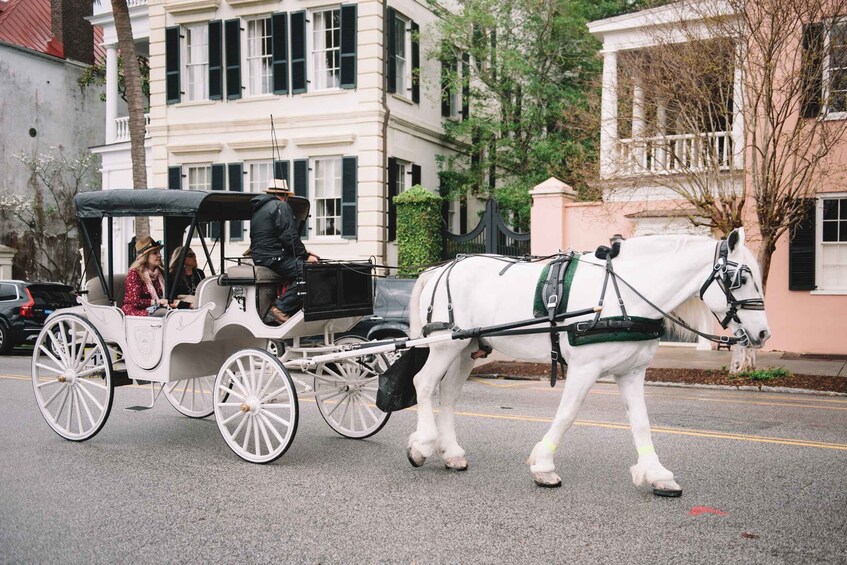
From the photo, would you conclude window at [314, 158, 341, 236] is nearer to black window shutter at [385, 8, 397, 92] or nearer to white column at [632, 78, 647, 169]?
black window shutter at [385, 8, 397, 92]

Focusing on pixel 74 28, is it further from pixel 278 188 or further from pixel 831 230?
pixel 831 230

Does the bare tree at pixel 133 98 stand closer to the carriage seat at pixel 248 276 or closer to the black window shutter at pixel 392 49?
the black window shutter at pixel 392 49

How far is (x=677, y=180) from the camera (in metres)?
14.9

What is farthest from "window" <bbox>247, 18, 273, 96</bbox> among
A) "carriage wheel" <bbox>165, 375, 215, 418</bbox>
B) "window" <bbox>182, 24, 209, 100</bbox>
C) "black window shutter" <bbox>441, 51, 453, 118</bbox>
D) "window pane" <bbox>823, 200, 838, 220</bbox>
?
"window pane" <bbox>823, 200, 838, 220</bbox>

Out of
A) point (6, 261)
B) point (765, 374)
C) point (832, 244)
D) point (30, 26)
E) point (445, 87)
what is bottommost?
point (765, 374)

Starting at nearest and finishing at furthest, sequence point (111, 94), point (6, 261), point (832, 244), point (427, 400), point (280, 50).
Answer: point (427, 400) < point (832, 244) < point (280, 50) < point (111, 94) < point (6, 261)

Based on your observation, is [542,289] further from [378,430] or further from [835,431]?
[835,431]

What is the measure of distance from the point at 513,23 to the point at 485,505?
18.7 m

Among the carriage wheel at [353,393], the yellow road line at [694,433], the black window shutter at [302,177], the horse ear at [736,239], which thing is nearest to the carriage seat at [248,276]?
the carriage wheel at [353,393]

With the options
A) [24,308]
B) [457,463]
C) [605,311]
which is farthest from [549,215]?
[605,311]

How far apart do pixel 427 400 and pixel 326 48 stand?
1702 cm

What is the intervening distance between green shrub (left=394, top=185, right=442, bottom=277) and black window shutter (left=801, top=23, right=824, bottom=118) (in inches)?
359

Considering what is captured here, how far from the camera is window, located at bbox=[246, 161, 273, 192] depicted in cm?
2259

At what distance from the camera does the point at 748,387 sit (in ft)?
41.8
